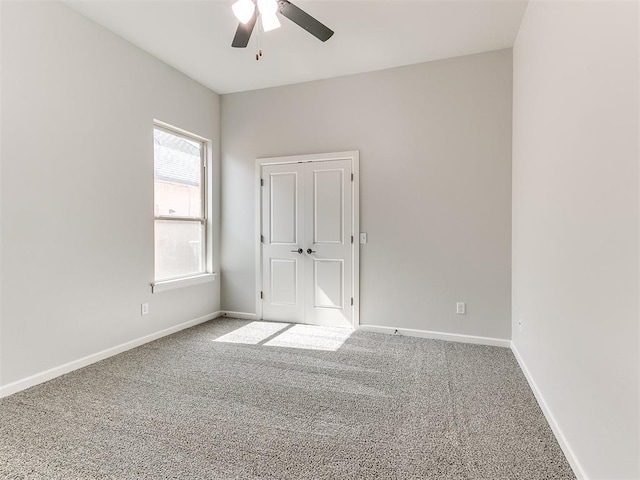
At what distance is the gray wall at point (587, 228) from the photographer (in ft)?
4.04

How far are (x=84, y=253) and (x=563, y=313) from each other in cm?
350

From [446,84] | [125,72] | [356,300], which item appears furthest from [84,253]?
[446,84]

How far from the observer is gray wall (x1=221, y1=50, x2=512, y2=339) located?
3480mm

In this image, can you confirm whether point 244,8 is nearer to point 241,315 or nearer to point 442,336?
point 442,336

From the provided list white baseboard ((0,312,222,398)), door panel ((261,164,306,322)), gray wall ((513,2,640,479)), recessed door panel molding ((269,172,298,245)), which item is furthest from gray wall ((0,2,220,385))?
gray wall ((513,2,640,479))

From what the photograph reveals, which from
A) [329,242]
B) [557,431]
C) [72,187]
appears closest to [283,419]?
[557,431]

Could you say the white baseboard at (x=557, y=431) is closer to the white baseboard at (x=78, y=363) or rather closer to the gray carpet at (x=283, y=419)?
the gray carpet at (x=283, y=419)

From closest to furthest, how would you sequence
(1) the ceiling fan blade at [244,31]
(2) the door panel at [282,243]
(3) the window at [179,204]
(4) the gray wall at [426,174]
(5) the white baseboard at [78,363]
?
(1) the ceiling fan blade at [244,31], (5) the white baseboard at [78,363], (4) the gray wall at [426,174], (3) the window at [179,204], (2) the door panel at [282,243]

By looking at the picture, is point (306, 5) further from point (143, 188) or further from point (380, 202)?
point (143, 188)

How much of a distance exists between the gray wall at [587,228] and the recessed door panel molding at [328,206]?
2000 mm

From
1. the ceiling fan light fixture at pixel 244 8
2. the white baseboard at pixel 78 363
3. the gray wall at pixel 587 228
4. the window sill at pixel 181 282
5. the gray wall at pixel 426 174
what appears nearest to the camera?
the gray wall at pixel 587 228

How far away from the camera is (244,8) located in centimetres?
209

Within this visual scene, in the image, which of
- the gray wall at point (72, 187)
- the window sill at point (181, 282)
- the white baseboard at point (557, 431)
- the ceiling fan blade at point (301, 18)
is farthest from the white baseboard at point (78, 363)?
the white baseboard at point (557, 431)

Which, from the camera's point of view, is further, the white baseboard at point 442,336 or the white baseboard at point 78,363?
the white baseboard at point 442,336
